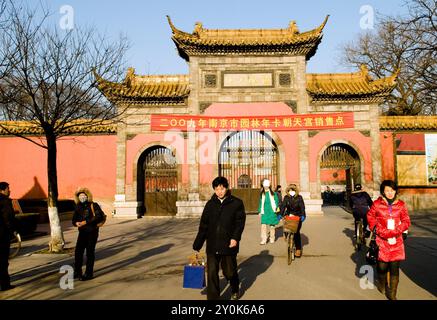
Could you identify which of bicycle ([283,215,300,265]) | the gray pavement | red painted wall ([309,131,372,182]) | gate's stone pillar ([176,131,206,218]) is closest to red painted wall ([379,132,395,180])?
red painted wall ([309,131,372,182])

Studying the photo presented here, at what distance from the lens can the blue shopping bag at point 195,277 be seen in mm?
4102

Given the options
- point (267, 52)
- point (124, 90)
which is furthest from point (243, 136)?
point (124, 90)

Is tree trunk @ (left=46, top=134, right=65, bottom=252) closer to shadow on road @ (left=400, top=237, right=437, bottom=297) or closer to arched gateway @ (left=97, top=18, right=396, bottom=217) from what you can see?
arched gateway @ (left=97, top=18, right=396, bottom=217)

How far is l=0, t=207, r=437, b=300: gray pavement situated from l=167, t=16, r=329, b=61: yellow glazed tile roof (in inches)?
353

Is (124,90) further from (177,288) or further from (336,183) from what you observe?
(336,183)

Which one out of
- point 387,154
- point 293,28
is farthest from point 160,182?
point 387,154

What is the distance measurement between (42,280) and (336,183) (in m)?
27.8

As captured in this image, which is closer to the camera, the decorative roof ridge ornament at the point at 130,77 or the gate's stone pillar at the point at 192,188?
the gate's stone pillar at the point at 192,188

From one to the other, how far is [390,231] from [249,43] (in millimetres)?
12334

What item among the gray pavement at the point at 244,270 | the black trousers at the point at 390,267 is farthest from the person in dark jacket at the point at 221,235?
the black trousers at the point at 390,267

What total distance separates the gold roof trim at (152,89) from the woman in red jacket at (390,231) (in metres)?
11.5

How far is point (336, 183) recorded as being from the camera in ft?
96.8

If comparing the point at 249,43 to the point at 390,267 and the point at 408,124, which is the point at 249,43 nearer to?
the point at 408,124

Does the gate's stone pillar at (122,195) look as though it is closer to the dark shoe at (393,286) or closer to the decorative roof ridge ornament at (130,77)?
the decorative roof ridge ornament at (130,77)
